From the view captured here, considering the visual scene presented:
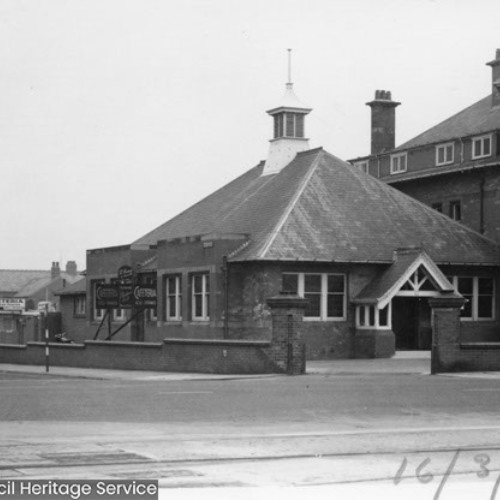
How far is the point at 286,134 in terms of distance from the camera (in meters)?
48.9

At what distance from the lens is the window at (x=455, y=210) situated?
49.0 meters

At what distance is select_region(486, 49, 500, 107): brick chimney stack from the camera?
5134 centimetres

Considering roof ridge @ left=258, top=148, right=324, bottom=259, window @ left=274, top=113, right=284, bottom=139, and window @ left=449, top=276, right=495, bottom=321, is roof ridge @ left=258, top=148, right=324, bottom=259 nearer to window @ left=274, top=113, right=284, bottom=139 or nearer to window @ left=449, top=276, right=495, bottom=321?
window @ left=274, top=113, right=284, bottom=139

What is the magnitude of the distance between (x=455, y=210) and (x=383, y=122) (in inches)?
394

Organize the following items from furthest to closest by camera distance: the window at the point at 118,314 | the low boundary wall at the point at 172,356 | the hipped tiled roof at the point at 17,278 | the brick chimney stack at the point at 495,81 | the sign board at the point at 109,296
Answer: the hipped tiled roof at the point at 17,278
the brick chimney stack at the point at 495,81
the window at the point at 118,314
the sign board at the point at 109,296
the low boundary wall at the point at 172,356

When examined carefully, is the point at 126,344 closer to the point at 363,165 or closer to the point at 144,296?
the point at 144,296

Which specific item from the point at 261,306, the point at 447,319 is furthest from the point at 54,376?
the point at 447,319

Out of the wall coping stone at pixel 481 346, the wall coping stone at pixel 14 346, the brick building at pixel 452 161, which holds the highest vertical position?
the brick building at pixel 452 161

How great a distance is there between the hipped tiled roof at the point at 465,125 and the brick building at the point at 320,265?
6.60m

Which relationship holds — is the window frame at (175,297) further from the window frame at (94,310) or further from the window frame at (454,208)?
the window frame at (454,208)

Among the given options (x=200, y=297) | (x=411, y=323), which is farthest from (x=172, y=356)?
(x=411, y=323)

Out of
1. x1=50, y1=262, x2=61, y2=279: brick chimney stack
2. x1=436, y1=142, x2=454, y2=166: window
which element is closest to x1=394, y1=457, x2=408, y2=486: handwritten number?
x1=436, y1=142, x2=454, y2=166: window

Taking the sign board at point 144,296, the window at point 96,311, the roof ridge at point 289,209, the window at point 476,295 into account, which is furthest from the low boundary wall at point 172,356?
the window at point 476,295

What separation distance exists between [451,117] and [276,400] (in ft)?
119
